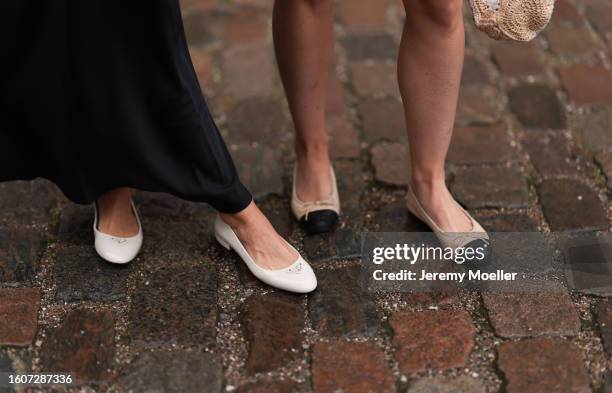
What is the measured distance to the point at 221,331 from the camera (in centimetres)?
236

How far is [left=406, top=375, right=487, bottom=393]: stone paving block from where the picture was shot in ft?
7.13

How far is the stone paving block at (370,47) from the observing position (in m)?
3.63

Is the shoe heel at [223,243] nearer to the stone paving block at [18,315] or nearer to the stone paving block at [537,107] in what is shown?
the stone paving block at [18,315]

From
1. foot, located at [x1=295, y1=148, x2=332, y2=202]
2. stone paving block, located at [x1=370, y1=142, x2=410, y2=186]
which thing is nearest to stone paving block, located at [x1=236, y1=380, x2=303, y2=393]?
foot, located at [x1=295, y1=148, x2=332, y2=202]

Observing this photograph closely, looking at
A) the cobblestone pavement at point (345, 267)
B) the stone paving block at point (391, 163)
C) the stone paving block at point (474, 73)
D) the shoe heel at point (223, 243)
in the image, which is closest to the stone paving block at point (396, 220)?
the cobblestone pavement at point (345, 267)

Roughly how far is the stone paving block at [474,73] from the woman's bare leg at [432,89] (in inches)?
37.3

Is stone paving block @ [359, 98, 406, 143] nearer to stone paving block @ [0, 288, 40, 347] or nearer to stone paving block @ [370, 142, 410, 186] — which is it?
stone paving block @ [370, 142, 410, 186]

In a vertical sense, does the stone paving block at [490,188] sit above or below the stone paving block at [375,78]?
above

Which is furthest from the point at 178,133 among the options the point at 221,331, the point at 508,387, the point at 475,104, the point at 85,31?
the point at 475,104

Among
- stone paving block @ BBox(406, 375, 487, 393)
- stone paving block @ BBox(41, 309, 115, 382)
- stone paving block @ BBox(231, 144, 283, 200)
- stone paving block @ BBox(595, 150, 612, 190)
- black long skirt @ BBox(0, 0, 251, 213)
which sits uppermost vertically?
black long skirt @ BBox(0, 0, 251, 213)

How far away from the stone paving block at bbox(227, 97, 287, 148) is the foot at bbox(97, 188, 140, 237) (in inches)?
26.0

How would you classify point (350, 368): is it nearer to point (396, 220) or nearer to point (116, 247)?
point (396, 220)

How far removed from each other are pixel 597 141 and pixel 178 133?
1.64 metres

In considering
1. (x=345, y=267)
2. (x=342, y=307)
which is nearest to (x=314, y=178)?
(x=345, y=267)
